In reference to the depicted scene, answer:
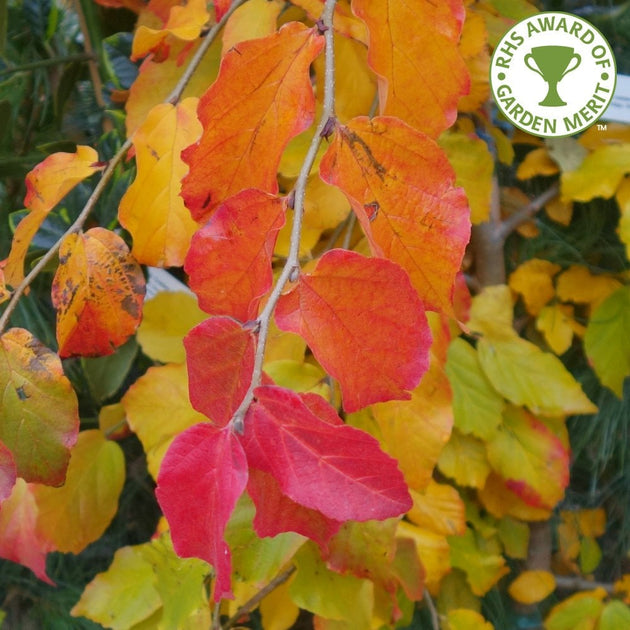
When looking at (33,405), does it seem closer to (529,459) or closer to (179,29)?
(179,29)

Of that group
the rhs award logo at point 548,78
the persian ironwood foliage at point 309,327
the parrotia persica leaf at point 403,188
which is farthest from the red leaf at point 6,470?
the rhs award logo at point 548,78

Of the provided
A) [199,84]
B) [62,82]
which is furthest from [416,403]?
[62,82]

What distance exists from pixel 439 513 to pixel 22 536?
Result: 244 mm

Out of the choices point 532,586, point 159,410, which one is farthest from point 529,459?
point 159,410

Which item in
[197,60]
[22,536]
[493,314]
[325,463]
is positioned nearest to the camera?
[325,463]

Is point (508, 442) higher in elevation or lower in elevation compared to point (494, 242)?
lower

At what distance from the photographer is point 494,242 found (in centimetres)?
50

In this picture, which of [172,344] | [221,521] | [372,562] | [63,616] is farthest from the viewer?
[63,616]

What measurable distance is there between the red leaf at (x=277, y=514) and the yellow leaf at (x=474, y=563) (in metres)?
0.33

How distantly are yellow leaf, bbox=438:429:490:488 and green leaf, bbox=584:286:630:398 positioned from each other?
0.10 metres

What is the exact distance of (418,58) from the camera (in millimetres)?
236

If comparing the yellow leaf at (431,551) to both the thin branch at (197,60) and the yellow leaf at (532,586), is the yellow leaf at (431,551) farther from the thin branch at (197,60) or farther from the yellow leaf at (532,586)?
the thin branch at (197,60)

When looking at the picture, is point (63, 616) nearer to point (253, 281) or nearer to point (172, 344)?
point (172, 344)

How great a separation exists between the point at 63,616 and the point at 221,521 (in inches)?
18.6
